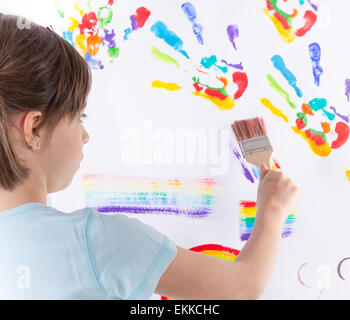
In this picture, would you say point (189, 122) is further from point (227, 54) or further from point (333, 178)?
point (333, 178)

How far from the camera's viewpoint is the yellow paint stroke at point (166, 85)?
2.67 feet

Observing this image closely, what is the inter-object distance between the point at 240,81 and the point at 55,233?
0.43 metres

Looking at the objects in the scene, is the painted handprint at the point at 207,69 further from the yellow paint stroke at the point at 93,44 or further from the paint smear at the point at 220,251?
the paint smear at the point at 220,251

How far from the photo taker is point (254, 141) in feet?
2.55

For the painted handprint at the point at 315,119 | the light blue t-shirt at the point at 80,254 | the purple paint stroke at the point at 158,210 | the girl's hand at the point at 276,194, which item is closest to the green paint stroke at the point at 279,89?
the painted handprint at the point at 315,119

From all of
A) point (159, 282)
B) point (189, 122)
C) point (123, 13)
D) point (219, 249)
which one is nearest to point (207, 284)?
point (159, 282)

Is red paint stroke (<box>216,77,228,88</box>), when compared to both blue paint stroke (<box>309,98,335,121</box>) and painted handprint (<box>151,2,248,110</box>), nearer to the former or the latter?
painted handprint (<box>151,2,248,110</box>)

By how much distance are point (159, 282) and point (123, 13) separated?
525mm

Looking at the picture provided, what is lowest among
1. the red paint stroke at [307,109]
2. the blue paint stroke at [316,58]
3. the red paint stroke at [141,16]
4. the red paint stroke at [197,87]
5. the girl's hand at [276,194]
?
the girl's hand at [276,194]

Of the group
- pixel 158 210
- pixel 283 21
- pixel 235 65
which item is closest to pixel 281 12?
pixel 283 21

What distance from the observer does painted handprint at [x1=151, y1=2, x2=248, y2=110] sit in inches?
30.8

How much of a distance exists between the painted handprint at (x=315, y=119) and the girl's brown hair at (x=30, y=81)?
1.21 feet

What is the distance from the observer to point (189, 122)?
808 millimetres

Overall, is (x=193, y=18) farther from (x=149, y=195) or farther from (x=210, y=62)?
(x=149, y=195)
